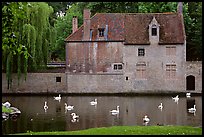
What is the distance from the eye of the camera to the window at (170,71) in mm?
35531

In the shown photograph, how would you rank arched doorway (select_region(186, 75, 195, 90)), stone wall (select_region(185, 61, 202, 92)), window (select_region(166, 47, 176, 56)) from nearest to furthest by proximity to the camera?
1. stone wall (select_region(185, 61, 202, 92))
2. window (select_region(166, 47, 176, 56))
3. arched doorway (select_region(186, 75, 195, 90))

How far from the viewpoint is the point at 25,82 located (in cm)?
3575

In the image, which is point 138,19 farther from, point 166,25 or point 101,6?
point 101,6

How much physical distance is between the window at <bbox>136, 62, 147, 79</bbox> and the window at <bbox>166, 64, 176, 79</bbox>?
75.9 inches

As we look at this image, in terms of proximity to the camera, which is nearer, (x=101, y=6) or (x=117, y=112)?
(x=117, y=112)

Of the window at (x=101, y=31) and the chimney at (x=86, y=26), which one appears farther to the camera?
the window at (x=101, y=31)

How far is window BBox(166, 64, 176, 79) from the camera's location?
35.5 metres

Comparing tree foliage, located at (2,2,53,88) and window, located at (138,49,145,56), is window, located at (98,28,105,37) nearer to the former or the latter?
window, located at (138,49,145,56)

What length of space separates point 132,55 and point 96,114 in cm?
1352

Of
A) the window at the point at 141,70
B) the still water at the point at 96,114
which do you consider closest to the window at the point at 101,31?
the window at the point at 141,70

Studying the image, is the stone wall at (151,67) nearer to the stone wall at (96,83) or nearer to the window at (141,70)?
the window at (141,70)

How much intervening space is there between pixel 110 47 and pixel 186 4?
944 cm

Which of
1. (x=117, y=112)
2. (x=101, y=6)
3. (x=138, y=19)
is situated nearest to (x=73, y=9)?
(x=101, y=6)

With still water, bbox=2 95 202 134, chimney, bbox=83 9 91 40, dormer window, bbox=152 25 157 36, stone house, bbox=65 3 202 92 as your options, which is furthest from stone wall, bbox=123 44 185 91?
still water, bbox=2 95 202 134
